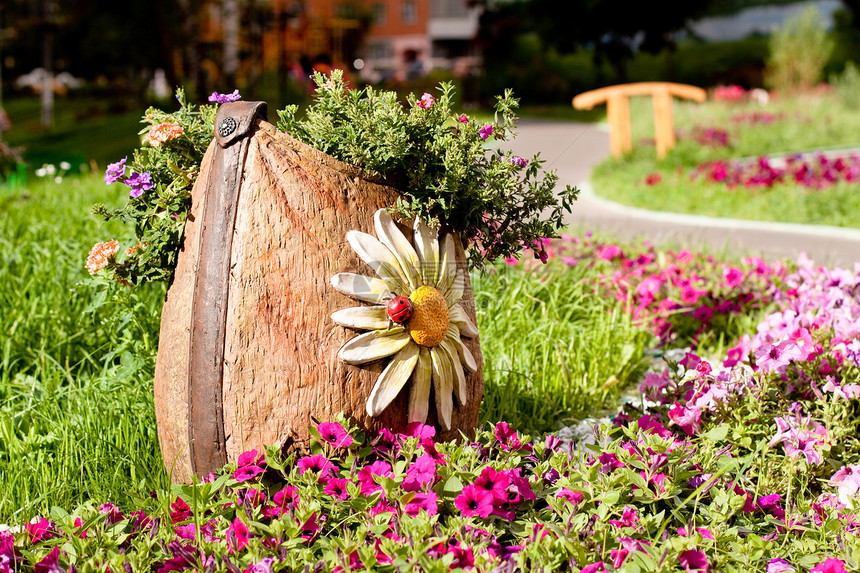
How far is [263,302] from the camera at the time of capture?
2158mm

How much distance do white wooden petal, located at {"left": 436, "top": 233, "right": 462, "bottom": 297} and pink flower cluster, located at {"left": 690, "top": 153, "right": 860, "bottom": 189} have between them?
7.86 meters

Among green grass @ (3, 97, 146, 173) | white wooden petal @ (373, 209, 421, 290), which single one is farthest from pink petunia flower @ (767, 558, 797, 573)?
green grass @ (3, 97, 146, 173)

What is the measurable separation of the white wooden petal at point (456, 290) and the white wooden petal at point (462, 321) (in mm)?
20

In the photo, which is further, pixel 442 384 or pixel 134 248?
pixel 134 248

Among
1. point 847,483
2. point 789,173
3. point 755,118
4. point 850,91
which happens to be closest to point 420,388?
point 847,483

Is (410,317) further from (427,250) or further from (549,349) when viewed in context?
(549,349)

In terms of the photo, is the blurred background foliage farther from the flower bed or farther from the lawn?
the flower bed

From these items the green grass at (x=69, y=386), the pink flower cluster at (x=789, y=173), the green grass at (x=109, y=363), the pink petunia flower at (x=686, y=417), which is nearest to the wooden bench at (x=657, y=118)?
the pink flower cluster at (x=789, y=173)

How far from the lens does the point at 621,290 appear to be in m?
4.46

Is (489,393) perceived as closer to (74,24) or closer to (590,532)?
(590,532)

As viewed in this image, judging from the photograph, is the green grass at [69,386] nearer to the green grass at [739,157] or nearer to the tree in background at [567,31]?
the green grass at [739,157]

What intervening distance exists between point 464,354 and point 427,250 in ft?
1.10

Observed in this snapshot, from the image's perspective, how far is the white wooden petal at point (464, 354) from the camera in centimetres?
240

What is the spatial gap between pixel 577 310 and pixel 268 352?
2410mm
